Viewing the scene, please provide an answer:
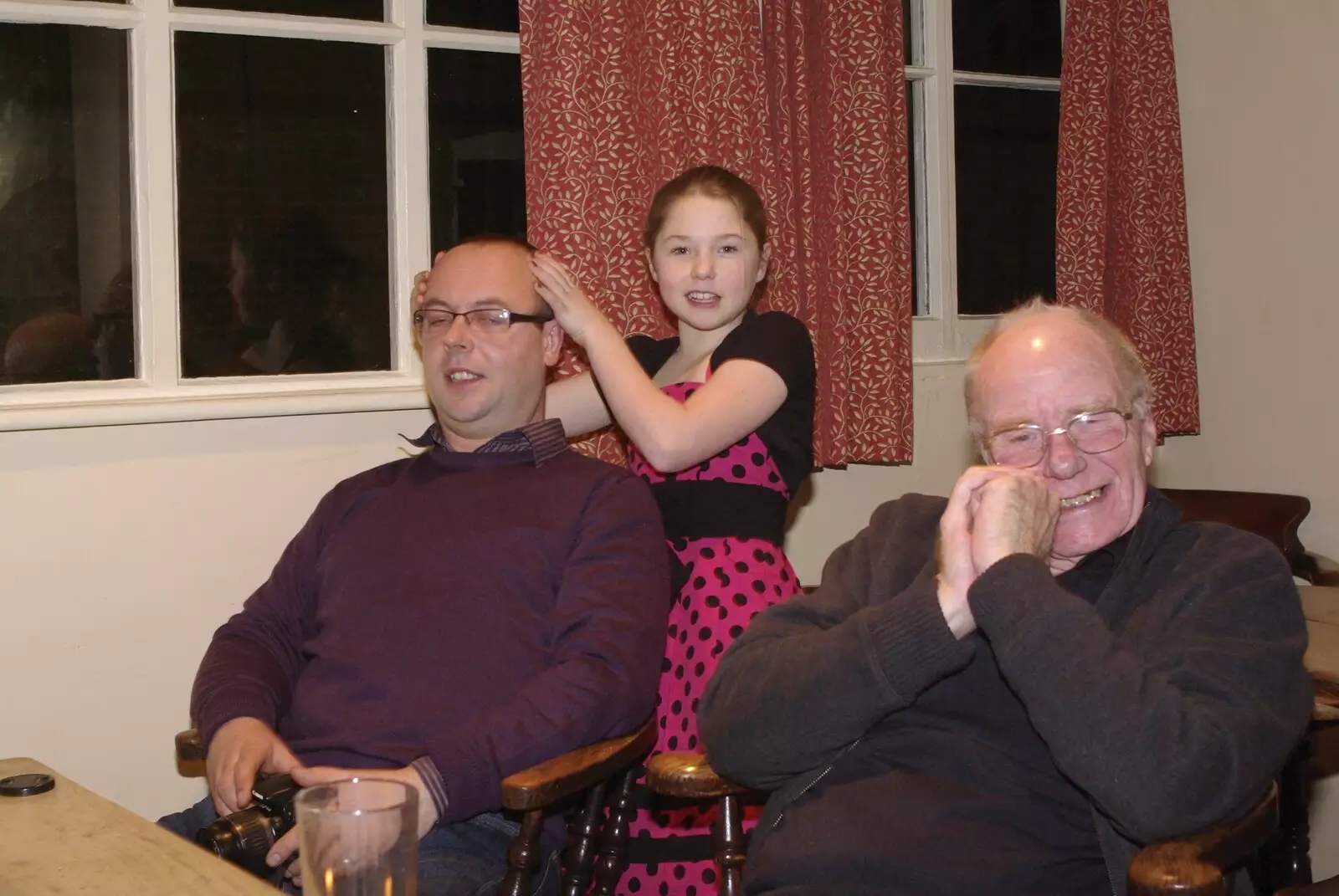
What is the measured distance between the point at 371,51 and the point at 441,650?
4.88 feet

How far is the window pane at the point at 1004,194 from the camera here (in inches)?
148

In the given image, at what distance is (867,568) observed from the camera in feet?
6.24

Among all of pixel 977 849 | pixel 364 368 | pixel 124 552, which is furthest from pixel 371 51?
pixel 977 849

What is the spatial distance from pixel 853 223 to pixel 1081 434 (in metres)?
1.50

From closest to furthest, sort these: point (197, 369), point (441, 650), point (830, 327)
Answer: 1. point (441, 650)
2. point (197, 369)
3. point (830, 327)

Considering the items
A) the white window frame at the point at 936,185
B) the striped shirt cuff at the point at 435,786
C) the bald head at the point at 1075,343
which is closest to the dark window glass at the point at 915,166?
the white window frame at the point at 936,185

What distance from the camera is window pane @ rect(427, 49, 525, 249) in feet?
9.82

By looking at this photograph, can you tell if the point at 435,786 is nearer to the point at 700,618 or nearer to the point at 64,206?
the point at 700,618

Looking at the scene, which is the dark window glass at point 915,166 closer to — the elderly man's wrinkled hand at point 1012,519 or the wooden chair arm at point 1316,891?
the elderly man's wrinkled hand at point 1012,519

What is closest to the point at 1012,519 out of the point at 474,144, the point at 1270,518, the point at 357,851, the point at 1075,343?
the point at 1075,343

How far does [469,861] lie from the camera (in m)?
→ 1.87

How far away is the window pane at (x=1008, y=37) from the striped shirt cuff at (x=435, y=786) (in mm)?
2633

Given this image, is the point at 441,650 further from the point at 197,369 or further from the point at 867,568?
the point at 197,369

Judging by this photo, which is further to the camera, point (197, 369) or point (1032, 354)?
point (197, 369)
